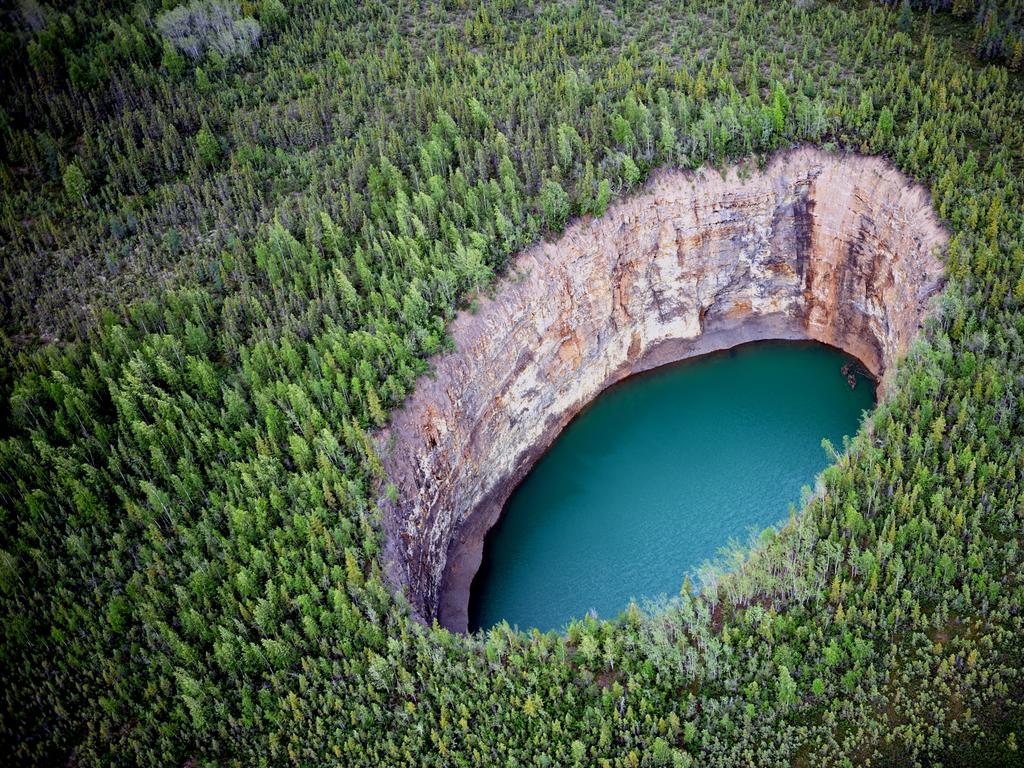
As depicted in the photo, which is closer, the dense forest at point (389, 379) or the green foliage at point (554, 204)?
the dense forest at point (389, 379)

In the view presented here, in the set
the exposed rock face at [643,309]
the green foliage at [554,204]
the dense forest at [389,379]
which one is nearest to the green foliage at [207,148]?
the dense forest at [389,379]

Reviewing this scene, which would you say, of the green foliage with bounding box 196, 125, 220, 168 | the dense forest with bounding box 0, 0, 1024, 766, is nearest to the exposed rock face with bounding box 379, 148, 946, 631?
the dense forest with bounding box 0, 0, 1024, 766

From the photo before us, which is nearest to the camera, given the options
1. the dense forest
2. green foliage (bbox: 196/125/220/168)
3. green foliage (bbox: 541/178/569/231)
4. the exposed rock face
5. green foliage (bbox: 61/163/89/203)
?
the dense forest

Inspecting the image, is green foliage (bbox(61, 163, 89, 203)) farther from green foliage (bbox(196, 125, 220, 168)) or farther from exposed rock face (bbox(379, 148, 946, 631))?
exposed rock face (bbox(379, 148, 946, 631))

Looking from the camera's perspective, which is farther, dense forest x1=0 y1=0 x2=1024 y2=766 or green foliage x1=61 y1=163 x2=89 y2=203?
green foliage x1=61 y1=163 x2=89 y2=203

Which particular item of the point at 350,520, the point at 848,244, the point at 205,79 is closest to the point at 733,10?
the point at 848,244

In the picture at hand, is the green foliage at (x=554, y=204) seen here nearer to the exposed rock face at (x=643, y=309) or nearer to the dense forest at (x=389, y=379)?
the dense forest at (x=389, y=379)
